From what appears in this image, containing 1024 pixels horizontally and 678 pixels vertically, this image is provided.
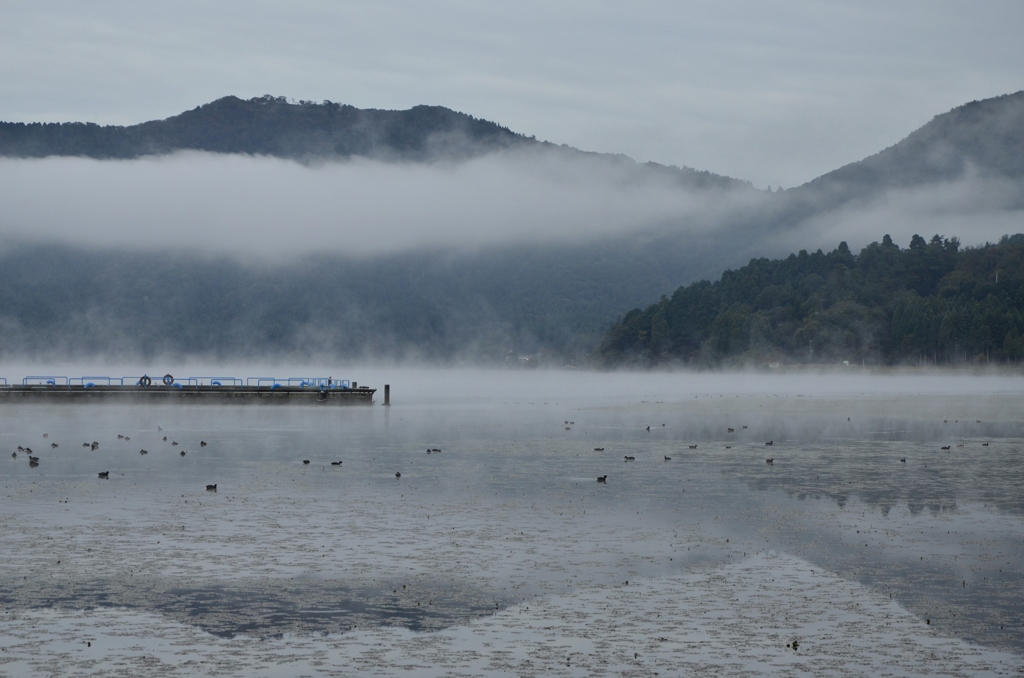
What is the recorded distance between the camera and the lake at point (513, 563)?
17.7 meters

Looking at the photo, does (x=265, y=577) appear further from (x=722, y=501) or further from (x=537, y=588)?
(x=722, y=501)

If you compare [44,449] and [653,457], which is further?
[44,449]

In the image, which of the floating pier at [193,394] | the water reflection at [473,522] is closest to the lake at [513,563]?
the water reflection at [473,522]

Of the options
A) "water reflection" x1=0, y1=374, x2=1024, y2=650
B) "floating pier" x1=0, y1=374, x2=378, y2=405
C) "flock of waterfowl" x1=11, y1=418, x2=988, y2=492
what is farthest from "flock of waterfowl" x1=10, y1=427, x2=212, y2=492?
"floating pier" x1=0, y1=374, x2=378, y2=405

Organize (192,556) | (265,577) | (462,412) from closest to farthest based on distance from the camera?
(265,577), (192,556), (462,412)

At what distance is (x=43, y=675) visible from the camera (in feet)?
53.3

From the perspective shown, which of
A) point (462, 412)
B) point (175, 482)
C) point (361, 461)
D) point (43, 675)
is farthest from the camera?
point (462, 412)

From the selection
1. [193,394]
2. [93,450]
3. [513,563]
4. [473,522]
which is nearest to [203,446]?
[93,450]

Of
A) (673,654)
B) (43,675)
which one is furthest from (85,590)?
(673,654)

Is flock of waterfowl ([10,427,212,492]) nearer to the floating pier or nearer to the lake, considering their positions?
the lake

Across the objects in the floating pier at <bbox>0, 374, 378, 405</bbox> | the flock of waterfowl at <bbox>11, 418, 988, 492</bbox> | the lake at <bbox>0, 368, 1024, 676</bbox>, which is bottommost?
the lake at <bbox>0, 368, 1024, 676</bbox>

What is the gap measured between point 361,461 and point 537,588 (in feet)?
95.0

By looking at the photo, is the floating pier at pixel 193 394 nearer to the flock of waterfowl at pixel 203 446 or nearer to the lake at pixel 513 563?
the flock of waterfowl at pixel 203 446

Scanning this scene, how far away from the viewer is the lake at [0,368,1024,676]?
17656 millimetres
